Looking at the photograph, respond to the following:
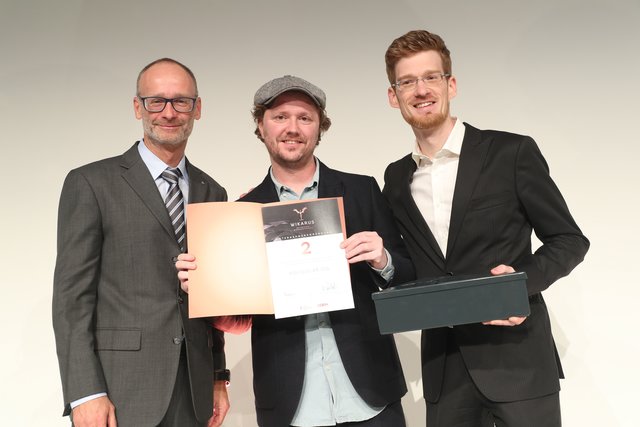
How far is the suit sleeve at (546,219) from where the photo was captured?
5.67ft

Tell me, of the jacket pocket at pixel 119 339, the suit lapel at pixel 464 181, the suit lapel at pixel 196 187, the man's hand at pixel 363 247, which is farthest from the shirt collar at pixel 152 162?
the suit lapel at pixel 464 181

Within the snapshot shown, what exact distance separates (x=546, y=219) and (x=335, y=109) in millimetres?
1646

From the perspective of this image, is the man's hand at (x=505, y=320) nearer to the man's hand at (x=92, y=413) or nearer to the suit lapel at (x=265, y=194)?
the suit lapel at (x=265, y=194)

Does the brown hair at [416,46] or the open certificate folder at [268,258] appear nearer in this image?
the open certificate folder at [268,258]

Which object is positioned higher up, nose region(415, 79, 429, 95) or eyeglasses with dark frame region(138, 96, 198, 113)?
eyeglasses with dark frame region(138, 96, 198, 113)

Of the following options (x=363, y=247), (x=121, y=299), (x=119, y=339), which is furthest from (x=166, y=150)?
(x=363, y=247)

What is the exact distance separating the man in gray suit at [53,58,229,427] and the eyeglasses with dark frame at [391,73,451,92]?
29.7 inches

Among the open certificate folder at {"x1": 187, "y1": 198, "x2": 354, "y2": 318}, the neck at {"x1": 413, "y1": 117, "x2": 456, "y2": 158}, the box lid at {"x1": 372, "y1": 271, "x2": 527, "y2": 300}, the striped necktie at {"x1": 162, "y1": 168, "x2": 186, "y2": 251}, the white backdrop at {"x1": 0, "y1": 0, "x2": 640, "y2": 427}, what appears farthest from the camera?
the white backdrop at {"x1": 0, "y1": 0, "x2": 640, "y2": 427}

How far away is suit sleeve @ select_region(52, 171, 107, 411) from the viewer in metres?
1.69

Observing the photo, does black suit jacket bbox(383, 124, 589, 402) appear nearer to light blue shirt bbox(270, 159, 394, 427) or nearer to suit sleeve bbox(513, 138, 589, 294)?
suit sleeve bbox(513, 138, 589, 294)

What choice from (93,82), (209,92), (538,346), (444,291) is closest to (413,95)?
(444,291)

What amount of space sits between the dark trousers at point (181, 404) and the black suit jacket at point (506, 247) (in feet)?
2.48

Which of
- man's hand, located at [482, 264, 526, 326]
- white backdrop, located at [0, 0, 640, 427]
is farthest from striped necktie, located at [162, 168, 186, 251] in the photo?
white backdrop, located at [0, 0, 640, 427]

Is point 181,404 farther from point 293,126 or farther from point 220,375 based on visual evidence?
point 293,126
